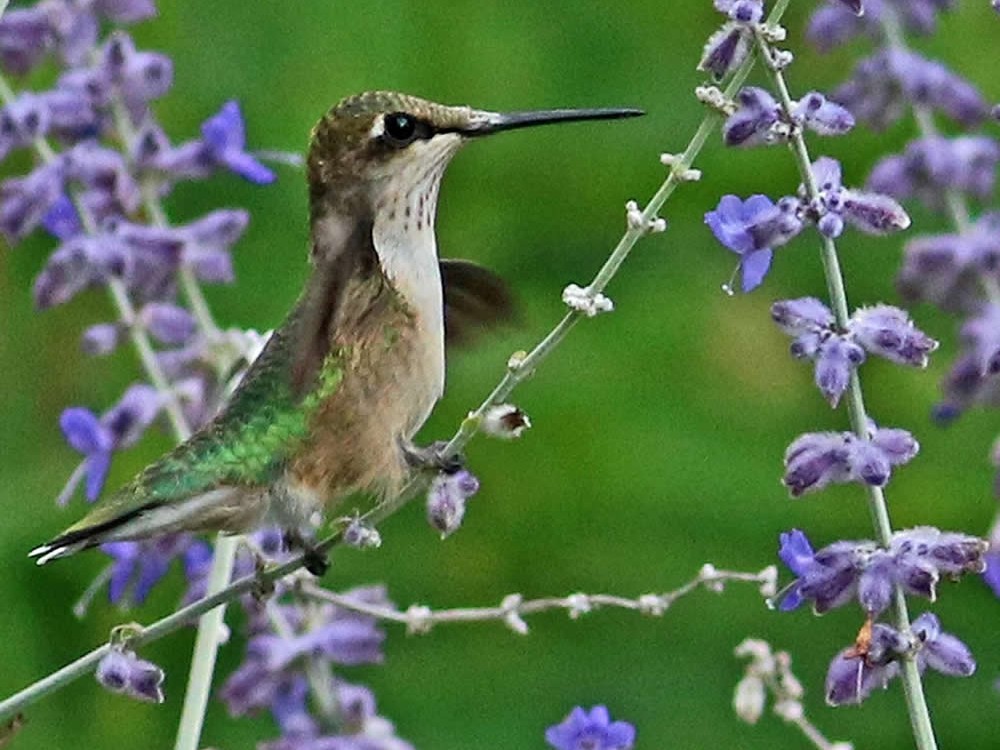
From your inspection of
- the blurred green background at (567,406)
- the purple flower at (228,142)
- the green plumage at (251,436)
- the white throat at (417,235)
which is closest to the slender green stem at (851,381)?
the white throat at (417,235)

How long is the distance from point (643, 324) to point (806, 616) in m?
0.52

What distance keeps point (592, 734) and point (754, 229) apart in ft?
1.40

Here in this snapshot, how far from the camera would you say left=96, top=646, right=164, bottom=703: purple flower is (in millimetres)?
Result: 1380

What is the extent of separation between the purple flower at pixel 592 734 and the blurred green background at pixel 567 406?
1.22 m

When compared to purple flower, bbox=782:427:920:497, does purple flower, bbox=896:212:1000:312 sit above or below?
above

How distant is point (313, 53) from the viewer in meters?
3.10

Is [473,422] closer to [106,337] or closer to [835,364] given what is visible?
[835,364]

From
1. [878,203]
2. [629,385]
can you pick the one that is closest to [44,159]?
[878,203]

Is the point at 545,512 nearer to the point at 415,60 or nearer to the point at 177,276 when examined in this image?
the point at 415,60

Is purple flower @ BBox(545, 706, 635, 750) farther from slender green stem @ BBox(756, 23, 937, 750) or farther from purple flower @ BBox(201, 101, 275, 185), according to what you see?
purple flower @ BBox(201, 101, 275, 185)

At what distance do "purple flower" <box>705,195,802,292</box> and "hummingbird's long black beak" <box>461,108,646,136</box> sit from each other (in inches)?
4.2

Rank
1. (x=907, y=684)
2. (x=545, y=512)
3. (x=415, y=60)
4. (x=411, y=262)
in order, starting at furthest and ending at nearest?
(x=415, y=60) < (x=545, y=512) < (x=411, y=262) < (x=907, y=684)

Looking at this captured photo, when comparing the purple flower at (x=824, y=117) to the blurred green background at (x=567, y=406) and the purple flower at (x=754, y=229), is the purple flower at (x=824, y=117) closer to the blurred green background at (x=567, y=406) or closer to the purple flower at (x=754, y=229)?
the purple flower at (x=754, y=229)

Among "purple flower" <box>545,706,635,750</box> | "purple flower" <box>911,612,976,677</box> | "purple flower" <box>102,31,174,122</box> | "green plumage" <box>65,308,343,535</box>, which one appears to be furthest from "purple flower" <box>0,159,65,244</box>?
"purple flower" <box>911,612,976,677</box>
